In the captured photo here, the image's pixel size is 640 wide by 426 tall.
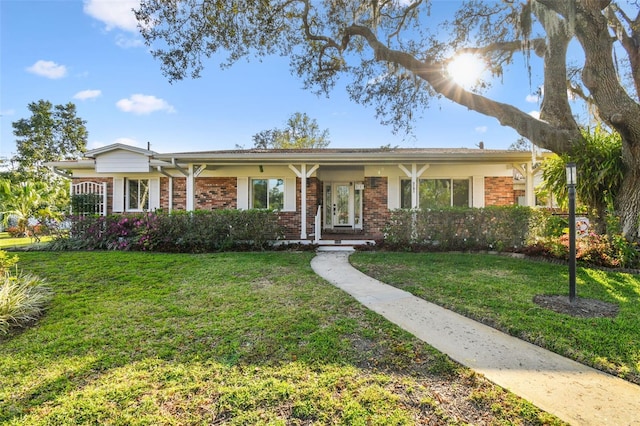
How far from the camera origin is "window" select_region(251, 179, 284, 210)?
39.0ft

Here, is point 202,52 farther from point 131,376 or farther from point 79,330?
point 131,376

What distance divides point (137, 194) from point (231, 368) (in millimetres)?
12584

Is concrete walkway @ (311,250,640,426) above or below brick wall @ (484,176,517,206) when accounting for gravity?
below

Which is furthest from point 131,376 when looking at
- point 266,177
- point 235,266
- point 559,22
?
point 559,22

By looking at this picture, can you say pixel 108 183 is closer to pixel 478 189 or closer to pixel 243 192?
pixel 243 192

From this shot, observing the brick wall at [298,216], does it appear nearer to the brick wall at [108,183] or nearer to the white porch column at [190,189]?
the white porch column at [190,189]

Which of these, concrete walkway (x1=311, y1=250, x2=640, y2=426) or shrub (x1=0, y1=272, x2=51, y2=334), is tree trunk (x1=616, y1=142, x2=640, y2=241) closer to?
→ concrete walkway (x1=311, y1=250, x2=640, y2=426)

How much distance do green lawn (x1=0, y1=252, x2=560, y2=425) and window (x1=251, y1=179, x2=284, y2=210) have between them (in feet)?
24.3

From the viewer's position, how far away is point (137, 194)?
12914 mm

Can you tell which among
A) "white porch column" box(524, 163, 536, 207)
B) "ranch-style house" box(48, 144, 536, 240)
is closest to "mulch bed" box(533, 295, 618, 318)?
"ranch-style house" box(48, 144, 536, 240)

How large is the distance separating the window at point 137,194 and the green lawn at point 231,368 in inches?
362

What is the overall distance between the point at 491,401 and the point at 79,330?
4.08 m

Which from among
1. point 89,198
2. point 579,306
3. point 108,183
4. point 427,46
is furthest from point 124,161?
point 579,306

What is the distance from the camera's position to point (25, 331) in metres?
3.48
